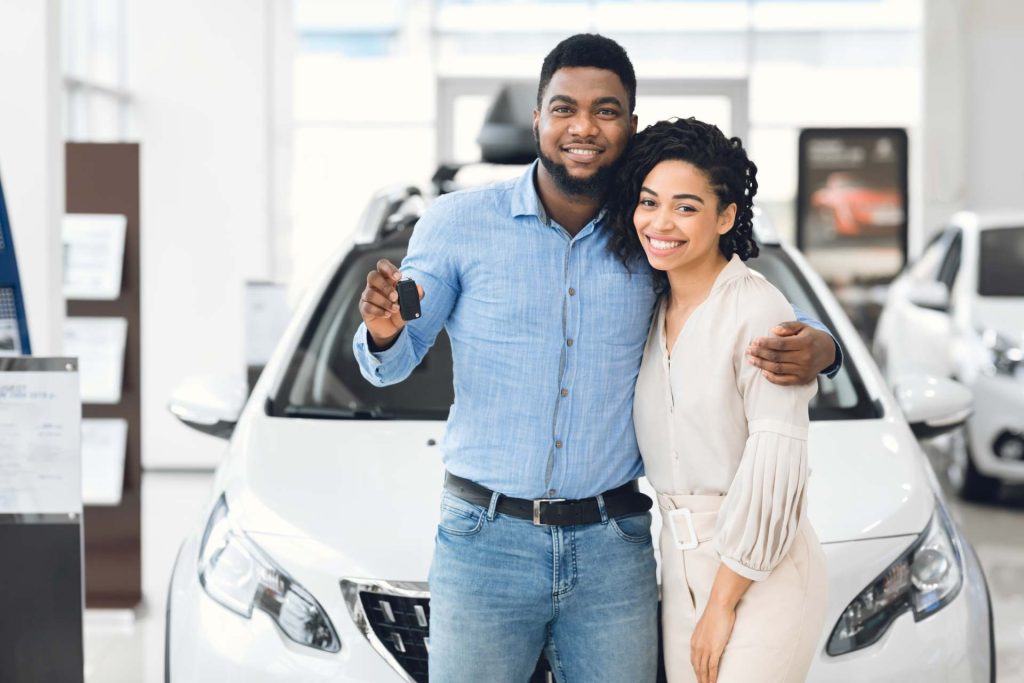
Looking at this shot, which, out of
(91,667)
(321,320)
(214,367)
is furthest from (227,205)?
(321,320)

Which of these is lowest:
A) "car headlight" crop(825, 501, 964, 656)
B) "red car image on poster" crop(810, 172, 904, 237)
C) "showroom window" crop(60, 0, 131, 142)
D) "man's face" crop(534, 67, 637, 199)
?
"car headlight" crop(825, 501, 964, 656)

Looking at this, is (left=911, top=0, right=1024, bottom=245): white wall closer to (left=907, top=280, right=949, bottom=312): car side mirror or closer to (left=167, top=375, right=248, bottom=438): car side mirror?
(left=907, top=280, right=949, bottom=312): car side mirror

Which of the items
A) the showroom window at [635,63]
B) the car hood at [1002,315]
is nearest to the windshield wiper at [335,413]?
the car hood at [1002,315]

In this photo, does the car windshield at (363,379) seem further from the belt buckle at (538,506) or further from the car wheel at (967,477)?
the car wheel at (967,477)

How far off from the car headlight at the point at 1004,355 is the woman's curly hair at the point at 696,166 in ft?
15.1

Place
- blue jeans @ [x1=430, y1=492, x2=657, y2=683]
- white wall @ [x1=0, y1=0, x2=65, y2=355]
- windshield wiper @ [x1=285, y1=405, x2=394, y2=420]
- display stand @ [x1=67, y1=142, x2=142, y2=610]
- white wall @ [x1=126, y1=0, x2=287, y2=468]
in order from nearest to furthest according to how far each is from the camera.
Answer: blue jeans @ [x1=430, y1=492, x2=657, y2=683] < windshield wiper @ [x1=285, y1=405, x2=394, y2=420] < white wall @ [x1=0, y1=0, x2=65, y2=355] < display stand @ [x1=67, y1=142, x2=142, y2=610] < white wall @ [x1=126, y1=0, x2=287, y2=468]

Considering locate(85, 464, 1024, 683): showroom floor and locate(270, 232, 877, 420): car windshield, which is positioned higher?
locate(270, 232, 877, 420): car windshield

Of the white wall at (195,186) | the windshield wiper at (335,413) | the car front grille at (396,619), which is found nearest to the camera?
the car front grille at (396,619)

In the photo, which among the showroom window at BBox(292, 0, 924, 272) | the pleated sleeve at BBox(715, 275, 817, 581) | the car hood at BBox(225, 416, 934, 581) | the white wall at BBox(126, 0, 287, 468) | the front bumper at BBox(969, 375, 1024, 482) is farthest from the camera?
the showroom window at BBox(292, 0, 924, 272)

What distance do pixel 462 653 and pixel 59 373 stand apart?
130 cm

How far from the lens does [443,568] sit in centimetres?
198

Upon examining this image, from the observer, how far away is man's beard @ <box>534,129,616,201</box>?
1949 millimetres

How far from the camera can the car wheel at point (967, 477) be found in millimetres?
6438

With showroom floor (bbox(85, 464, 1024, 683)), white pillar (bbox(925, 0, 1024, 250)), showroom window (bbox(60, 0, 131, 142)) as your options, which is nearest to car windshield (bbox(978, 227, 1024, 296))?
showroom floor (bbox(85, 464, 1024, 683))
